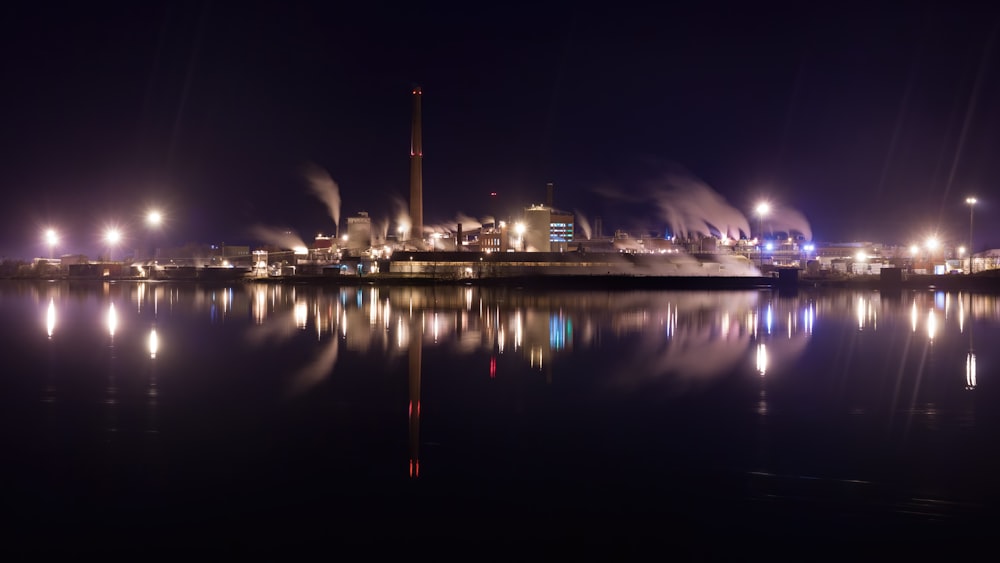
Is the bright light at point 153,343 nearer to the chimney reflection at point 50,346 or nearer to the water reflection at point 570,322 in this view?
the water reflection at point 570,322

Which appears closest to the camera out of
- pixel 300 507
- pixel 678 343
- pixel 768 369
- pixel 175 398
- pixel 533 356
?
pixel 300 507

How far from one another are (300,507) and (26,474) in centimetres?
240

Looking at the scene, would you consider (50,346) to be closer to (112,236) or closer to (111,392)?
(111,392)

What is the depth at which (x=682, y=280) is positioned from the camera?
42.1 metres

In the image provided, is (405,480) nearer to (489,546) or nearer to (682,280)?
(489,546)

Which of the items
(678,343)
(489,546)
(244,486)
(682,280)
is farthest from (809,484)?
(682,280)

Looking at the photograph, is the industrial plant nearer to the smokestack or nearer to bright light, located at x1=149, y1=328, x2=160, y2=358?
the smokestack

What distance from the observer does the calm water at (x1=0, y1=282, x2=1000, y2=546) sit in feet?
17.5

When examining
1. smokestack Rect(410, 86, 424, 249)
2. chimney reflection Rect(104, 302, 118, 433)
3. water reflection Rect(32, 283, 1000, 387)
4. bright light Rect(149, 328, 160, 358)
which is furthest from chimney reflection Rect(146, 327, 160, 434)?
smokestack Rect(410, 86, 424, 249)

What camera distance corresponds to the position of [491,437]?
755cm

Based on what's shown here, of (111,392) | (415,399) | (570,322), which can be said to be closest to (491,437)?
(415,399)

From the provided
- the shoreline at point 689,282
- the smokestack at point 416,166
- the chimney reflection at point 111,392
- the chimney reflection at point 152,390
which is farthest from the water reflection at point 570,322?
the smokestack at point 416,166

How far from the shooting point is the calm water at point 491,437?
532cm

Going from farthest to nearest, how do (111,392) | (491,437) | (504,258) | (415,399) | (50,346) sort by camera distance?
(504,258)
(50,346)
(111,392)
(415,399)
(491,437)
